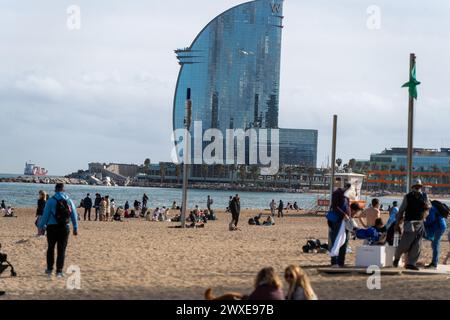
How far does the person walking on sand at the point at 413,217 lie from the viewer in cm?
1213

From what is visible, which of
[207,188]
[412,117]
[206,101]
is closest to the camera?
[412,117]

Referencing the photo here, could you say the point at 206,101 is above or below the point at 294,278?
above

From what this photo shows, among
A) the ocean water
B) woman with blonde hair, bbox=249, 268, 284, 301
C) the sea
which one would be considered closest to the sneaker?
woman with blonde hair, bbox=249, 268, 284, 301

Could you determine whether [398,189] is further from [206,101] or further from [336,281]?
[336,281]

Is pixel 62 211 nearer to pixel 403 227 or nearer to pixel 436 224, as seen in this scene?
pixel 403 227

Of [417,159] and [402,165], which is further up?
[417,159]

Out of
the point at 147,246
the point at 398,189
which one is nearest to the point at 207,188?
the point at 398,189

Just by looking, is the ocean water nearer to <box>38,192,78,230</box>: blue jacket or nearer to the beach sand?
the beach sand

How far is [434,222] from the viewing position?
1312 centimetres

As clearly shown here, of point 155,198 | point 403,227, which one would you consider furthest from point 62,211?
point 155,198

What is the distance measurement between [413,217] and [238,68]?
493 ft

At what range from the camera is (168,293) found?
1036cm
